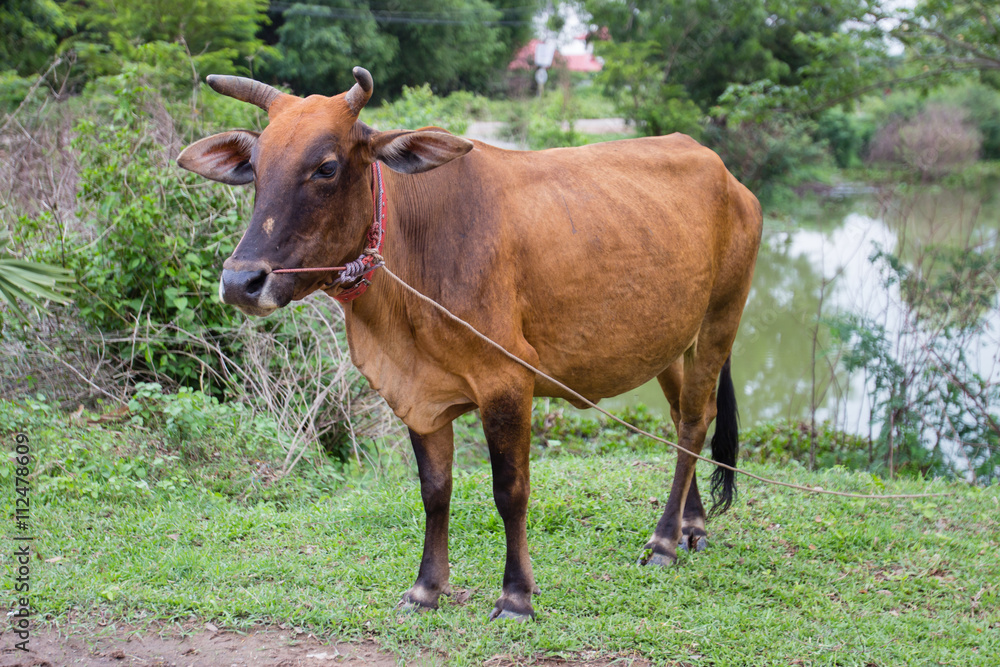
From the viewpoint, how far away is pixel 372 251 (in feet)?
10.6

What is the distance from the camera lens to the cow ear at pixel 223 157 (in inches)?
129

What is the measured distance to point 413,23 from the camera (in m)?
26.7

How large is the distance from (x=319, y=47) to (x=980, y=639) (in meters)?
23.4

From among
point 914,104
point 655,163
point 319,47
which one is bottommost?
point 914,104

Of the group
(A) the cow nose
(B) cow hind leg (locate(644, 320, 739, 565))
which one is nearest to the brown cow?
(A) the cow nose

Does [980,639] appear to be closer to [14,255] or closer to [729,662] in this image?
[729,662]

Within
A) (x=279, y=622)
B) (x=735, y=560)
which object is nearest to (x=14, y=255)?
(x=279, y=622)

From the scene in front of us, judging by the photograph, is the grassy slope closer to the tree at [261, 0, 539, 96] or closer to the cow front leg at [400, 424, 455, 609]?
the cow front leg at [400, 424, 455, 609]

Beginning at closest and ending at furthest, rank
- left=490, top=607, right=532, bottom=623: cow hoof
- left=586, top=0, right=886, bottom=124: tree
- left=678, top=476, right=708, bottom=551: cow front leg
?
left=490, top=607, right=532, bottom=623: cow hoof
left=678, top=476, right=708, bottom=551: cow front leg
left=586, top=0, right=886, bottom=124: tree

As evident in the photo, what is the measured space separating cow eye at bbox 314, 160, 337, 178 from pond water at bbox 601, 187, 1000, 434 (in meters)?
4.84

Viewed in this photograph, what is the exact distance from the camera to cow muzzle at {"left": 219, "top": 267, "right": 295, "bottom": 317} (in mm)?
2758

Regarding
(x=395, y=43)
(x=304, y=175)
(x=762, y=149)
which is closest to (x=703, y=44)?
(x=762, y=149)

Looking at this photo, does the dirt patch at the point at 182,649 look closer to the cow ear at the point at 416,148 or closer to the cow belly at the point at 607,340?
the cow belly at the point at 607,340

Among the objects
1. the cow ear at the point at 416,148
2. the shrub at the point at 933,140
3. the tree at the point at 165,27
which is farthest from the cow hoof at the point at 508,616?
the shrub at the point at 933,140
